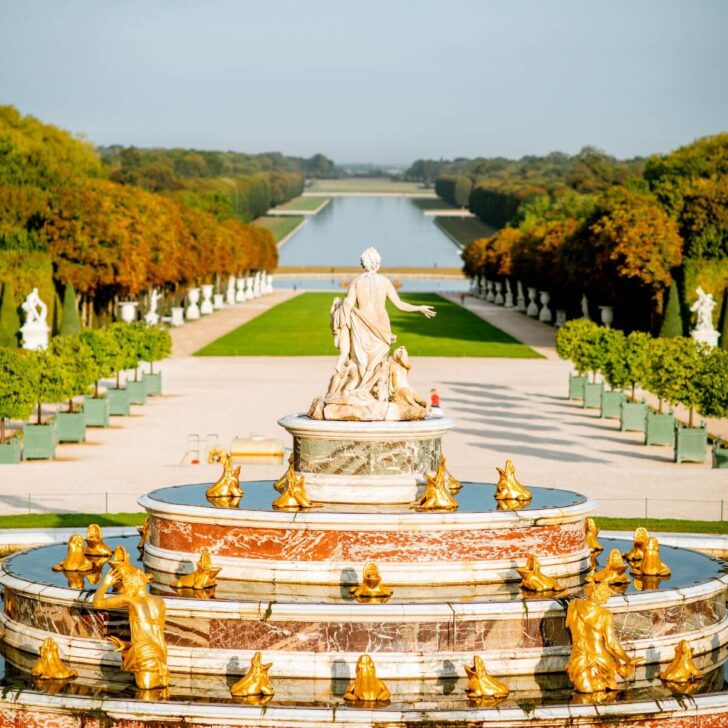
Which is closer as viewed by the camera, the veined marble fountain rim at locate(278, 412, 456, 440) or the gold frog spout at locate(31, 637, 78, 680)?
the gold frog spout at locate(31, 637, 78, 680)

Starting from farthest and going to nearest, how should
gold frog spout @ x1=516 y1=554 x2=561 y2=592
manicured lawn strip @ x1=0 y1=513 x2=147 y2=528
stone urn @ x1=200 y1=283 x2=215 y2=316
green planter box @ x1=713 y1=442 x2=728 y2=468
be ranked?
stone urn @ x1=200 y1=283 x2=215 y2=316, green planter box @ x1=713 y1=442 x2=728 y2=468, manicured lawn strip @ x1=0 y1=513 x2=147 y2=528, gold frog spout @ x1=516 y1=554 x2=561 y2=592

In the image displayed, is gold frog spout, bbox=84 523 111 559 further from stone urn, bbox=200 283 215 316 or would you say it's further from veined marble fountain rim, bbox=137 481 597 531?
stone urn, bbox=200 283 215 316

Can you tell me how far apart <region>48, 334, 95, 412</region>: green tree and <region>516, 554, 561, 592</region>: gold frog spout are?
24707 millimetres

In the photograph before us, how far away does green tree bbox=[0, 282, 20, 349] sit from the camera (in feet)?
228

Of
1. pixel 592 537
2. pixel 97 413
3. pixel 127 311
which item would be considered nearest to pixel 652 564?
pixel 592 537

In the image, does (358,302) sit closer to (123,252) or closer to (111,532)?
(111,532)

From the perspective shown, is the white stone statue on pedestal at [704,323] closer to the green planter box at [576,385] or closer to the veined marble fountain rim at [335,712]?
the green planter box at [576,385]

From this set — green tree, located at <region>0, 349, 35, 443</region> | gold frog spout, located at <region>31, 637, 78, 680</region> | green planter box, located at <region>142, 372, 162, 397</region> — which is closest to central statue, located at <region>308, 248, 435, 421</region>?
gold frog spout, located at <region>31, 637, 78, 680</region>

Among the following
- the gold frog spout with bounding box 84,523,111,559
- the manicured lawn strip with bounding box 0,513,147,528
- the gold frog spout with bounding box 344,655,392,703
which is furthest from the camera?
the manicured lawn strip with bounding box 0,513,147,528

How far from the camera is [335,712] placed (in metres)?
19.5

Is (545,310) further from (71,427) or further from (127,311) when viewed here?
(71,427)

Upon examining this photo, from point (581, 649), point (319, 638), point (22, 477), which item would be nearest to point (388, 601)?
point (319, 638)

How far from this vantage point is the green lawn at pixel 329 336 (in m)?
76.5

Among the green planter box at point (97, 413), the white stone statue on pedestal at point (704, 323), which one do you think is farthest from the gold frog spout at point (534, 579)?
the white stone statue on pedestal at point (704, 323)
